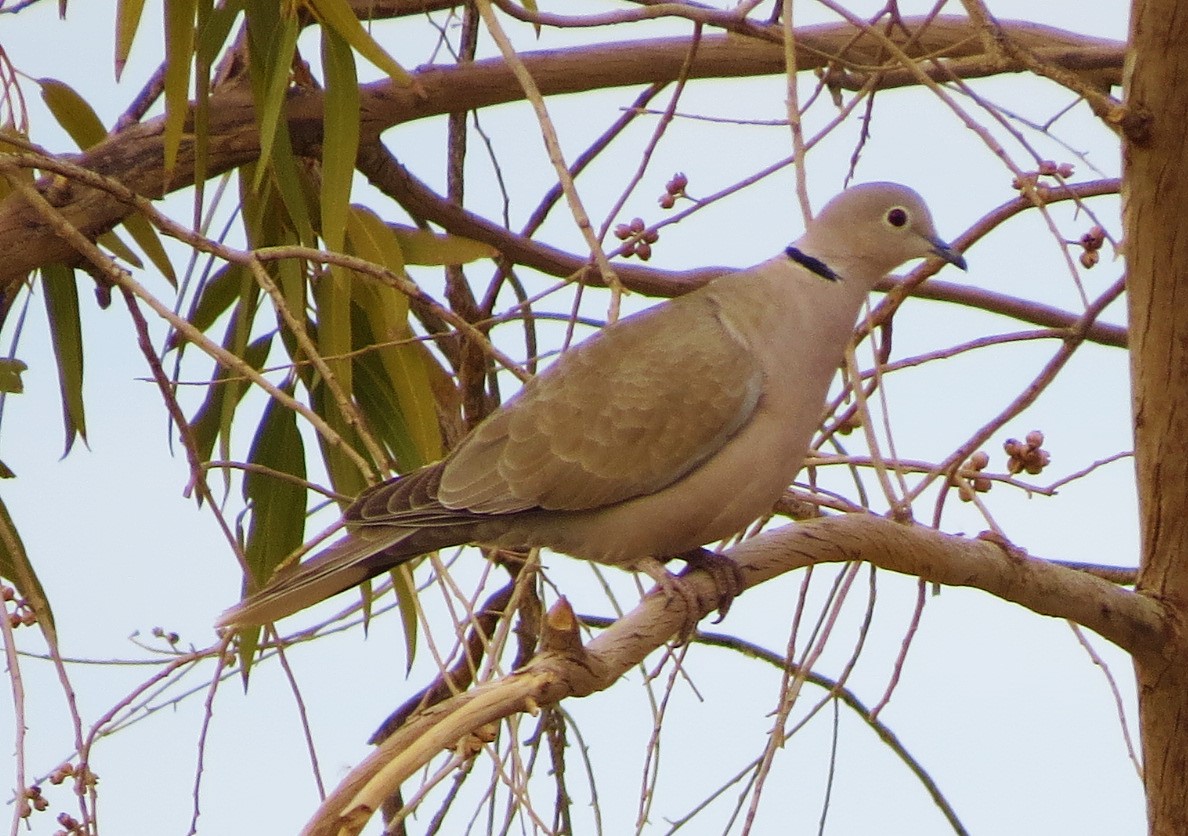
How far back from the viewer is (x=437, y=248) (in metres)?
2.74

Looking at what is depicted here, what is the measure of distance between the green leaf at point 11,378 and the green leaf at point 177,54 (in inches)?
18.9

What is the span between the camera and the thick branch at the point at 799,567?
139cm

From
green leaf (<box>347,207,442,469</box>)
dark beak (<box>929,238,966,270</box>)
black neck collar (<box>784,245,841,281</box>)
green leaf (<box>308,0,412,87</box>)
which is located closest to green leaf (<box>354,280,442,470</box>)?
green leaf (<box>347,207,442,469</box>)

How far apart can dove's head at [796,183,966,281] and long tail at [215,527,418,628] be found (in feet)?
2.58

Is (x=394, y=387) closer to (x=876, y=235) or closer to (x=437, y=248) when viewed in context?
(x=437, y=248)

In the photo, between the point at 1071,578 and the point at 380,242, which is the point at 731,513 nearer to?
the point at 1071,578

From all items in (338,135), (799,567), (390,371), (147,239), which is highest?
(147,239)

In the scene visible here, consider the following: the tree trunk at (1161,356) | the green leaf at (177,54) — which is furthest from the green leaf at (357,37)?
the tree trunk at (1161,356)

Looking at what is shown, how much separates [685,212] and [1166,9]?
29.2 inches

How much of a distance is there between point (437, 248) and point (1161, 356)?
1.27 m

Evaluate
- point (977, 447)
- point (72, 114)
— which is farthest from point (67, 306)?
point (977, 447)

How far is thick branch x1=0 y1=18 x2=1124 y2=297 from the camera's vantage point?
2.67 m

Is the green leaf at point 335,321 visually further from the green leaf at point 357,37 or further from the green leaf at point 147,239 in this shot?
the green leaf at point 357,37

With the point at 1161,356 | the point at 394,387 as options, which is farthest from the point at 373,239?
the point at 1161,356
